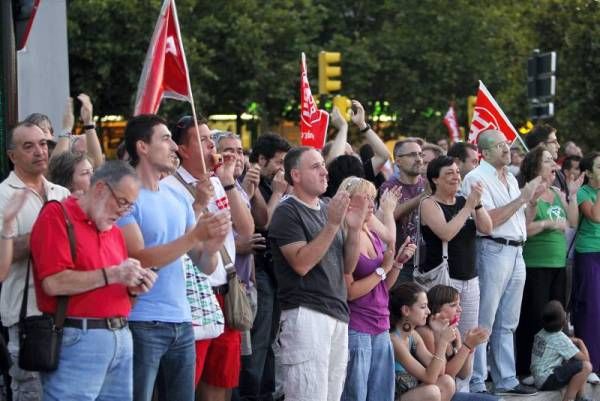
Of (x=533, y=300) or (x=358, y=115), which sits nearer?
(x=358, y=115)

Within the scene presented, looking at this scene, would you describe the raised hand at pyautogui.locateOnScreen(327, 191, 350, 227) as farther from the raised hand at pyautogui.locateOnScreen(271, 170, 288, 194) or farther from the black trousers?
the black trousers

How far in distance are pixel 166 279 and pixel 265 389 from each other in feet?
11.1

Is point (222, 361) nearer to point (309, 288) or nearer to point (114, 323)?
point (309, 288)

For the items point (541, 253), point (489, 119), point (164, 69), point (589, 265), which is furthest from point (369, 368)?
point (489, 119)

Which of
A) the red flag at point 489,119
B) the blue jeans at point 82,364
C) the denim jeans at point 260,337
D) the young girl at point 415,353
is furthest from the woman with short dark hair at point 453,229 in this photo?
the blue jeans at point 82,364

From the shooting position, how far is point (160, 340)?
6793 millimetres

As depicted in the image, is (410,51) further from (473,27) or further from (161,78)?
(161,78)

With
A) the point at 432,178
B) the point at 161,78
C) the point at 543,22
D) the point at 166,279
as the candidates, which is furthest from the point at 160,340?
the point at 543,22

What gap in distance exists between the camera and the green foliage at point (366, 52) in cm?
2939

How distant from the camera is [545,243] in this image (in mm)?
11570

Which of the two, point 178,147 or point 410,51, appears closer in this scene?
point 178,147

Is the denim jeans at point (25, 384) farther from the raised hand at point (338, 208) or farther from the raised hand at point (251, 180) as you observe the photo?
the raised hand at point (251, 180)

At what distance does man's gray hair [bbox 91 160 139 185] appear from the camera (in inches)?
247

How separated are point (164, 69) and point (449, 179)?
2.95 metres
